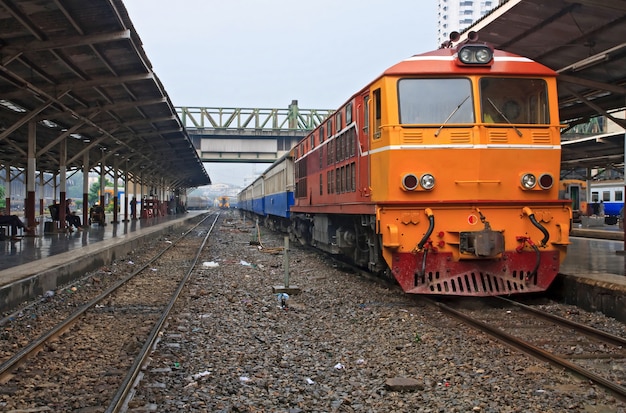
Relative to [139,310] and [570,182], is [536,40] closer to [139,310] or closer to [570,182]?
[139,310]

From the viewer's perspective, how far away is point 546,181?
26.6 ft

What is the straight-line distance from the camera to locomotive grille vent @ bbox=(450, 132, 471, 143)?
802cm

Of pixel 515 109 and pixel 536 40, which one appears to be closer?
pixel 515 109

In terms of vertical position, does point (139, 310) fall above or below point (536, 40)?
below

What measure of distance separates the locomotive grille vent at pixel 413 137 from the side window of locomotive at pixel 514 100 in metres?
1.02

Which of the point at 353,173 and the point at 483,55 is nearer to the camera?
the point at 483,55

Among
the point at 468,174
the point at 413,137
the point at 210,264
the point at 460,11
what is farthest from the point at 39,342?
the point at 460,11

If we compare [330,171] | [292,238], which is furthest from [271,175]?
[330,171]

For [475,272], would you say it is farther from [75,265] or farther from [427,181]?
[75,265]

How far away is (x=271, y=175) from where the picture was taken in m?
27.1

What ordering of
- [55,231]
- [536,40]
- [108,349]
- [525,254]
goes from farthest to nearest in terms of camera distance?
1. [55,231]
2. [536,40]
3. [525,254]
4. [108,349]

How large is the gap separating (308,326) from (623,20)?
7886 millimetres

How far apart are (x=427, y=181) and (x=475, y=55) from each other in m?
2.01

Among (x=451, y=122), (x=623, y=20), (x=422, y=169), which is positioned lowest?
(x=422, y=169)
